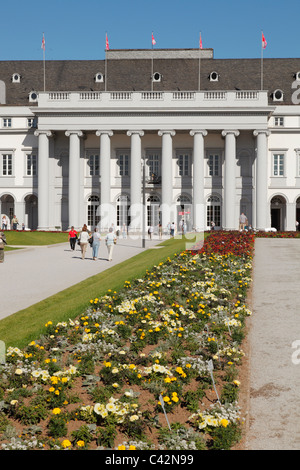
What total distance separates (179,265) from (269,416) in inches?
437

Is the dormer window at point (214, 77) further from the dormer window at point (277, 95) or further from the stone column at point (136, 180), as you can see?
the stone column at point (136, 180)

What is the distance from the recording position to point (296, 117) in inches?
2215

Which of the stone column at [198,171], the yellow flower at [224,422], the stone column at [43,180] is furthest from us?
the stone column at [43,180]

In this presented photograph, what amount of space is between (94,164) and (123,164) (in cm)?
349

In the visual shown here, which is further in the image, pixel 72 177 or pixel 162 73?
pixel 162 73

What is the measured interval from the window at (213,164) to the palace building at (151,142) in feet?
0.41

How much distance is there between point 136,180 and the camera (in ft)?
173

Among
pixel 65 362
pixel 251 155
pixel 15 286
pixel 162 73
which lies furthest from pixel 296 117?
pixel 65 362

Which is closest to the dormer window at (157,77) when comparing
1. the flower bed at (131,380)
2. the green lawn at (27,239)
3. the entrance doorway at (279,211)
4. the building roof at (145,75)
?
the building roof at (145,75)

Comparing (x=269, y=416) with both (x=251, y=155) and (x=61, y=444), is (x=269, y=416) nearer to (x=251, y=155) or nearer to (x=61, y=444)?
(x=61, y=444)

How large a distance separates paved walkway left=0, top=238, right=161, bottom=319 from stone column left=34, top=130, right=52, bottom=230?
23597mm

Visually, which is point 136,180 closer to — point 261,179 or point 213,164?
point 213,164

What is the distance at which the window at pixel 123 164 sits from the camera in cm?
5703

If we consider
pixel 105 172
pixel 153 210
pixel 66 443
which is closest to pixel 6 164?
pixel 105 172
